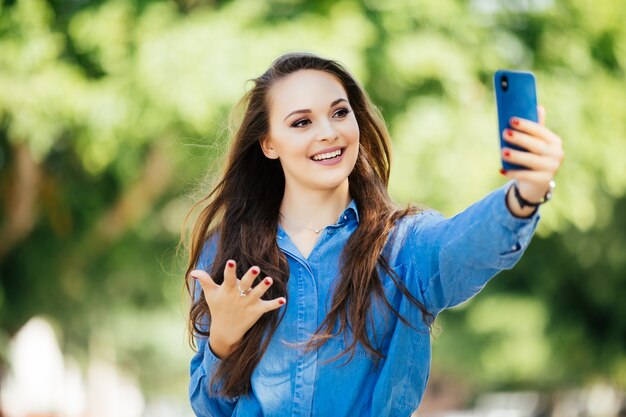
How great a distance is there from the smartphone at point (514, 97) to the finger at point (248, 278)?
0.73 metres

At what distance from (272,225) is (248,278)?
0.40 m

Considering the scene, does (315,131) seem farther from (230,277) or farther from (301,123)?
(230,277)

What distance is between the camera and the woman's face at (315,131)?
303 centimetres

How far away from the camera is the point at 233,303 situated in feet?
9.41

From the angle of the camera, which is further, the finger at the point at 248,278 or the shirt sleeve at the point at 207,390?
the shirt sleeve at the point at 207,390

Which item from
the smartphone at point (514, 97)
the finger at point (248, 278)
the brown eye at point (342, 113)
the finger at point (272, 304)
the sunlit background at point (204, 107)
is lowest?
the finger at point (272, 304)

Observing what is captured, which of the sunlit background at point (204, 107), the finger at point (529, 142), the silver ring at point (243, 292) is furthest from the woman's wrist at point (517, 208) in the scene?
the sunlit background at point (204, 107)

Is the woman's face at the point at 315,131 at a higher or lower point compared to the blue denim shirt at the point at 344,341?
higher

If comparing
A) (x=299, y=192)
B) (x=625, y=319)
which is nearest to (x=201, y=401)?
(x=299, y=192)

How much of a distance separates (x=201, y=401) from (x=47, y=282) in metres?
9.38

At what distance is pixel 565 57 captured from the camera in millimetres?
9289

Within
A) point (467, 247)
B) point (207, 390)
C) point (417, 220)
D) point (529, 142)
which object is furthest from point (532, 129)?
point (207, 390)

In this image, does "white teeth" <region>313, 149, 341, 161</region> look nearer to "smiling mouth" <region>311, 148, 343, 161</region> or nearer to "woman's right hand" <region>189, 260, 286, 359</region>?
"smiling mouth" <region>311, 148, 343, 161</region>

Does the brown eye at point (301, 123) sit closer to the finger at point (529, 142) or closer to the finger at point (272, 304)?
the finger at point (272, 304)
